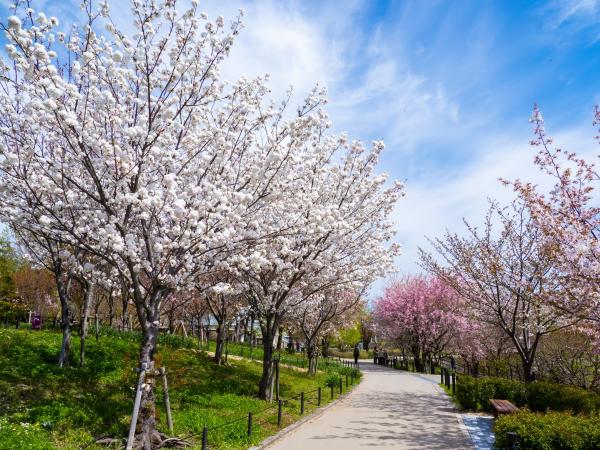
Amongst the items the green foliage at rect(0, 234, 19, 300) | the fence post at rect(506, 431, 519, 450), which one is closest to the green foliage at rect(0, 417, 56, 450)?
the fence post at rect(506, 431, 519, 450)

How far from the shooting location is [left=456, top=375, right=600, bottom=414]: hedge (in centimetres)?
1126

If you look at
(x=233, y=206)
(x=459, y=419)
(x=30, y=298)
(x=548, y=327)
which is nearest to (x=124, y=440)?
(x=233, y=206)

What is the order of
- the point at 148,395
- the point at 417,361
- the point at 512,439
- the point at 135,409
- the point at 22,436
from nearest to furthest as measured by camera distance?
the point at 22,436
the point at 135,409
the point at 512,439
the point at 148,395
the point at 417,361

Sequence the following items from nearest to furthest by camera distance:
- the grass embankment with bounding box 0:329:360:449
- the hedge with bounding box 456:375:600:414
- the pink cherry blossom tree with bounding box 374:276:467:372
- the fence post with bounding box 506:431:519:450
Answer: the fence post with bounding box 506:431:519:450, the grass embankment with bounding box 0:329:360:449, the hedge with bounding box 456:375:600:414, the pink cherry blossom tree with bounding box 374:276:467:372

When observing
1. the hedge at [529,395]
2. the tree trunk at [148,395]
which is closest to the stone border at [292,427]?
the tree trunk at [148,395]

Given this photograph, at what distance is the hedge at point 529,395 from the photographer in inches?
443

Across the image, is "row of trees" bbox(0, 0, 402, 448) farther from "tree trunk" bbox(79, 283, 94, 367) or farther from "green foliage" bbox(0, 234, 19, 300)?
"green foliage" bbox(0, 234, 19, 300)

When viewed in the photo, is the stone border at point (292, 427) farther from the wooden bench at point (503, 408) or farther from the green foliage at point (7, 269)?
the green foliage at point (7, 269)

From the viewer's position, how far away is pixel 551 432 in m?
7.89

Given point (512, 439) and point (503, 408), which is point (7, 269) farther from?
point (512, 439)

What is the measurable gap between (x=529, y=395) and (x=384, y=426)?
15.4 feet

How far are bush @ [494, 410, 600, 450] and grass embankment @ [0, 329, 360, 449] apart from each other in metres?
4.94

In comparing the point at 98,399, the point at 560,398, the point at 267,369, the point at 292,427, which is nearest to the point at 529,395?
the point at 560,398

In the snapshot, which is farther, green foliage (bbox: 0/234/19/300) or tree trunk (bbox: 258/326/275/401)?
green foliage (bbox: 0/234/19/300)
